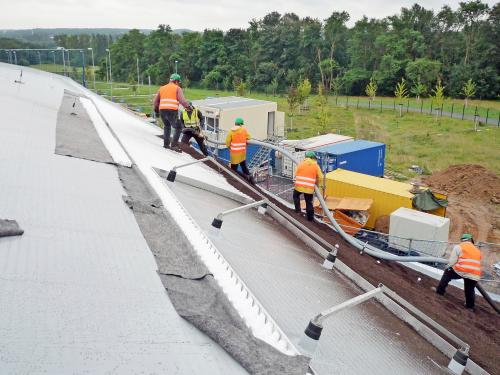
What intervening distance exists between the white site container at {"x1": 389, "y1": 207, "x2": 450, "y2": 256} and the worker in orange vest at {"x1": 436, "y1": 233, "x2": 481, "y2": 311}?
470 centimetres

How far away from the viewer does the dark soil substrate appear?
563cm

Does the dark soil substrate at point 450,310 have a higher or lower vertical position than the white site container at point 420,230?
higher

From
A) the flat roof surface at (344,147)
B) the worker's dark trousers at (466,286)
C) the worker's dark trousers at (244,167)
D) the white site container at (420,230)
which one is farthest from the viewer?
the flat roof surface at (344,147)

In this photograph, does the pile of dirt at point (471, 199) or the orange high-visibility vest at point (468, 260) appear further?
the pile of dirt at point (471, 199)

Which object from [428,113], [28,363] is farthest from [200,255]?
[428,113]

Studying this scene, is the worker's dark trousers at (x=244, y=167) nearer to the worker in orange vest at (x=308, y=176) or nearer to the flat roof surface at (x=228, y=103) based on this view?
the worker in orange vest at (x=308, y=176)

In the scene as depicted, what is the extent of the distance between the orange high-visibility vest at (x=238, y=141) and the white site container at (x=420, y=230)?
5.96 meters

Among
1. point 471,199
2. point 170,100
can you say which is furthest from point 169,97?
point 471,199

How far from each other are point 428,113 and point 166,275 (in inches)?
1954

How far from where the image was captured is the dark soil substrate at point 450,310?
18.5 feet

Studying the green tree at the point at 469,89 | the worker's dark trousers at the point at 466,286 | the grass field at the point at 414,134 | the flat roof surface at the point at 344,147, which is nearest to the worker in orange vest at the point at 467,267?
the worker's dark trousers at the point at 466,286

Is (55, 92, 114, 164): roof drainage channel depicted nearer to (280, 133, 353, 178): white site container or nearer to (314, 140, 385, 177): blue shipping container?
(314, 140, 385, 177): blue shipping container

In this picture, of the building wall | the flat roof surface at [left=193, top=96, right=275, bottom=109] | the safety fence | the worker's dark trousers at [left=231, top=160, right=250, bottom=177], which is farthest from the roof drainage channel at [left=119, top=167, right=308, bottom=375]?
the safety fence

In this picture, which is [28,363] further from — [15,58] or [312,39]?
[312,39]
